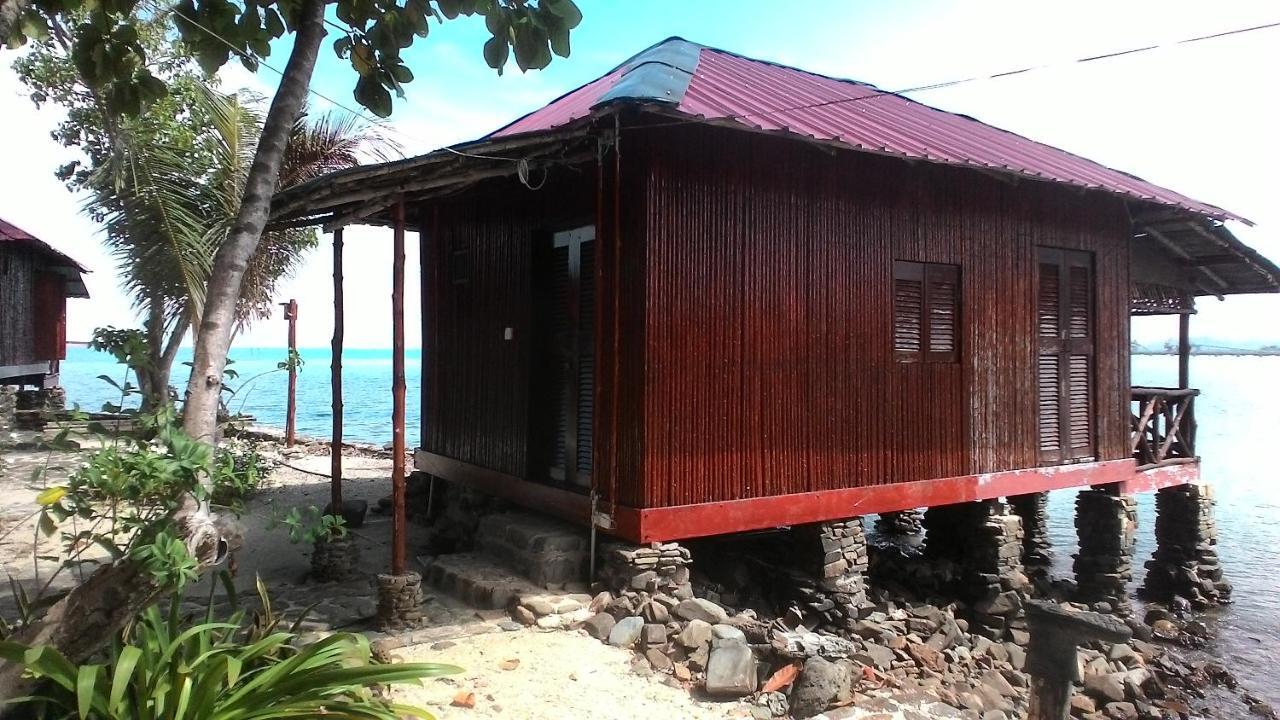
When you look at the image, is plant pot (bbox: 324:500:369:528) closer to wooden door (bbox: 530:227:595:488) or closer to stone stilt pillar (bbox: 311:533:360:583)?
stone stilt pillar (bbox: 311:533:360:583)

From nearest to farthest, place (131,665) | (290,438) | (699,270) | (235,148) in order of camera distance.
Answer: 1. (131,665)
2. (699,270)
3. (235,148)
4. (290,438)

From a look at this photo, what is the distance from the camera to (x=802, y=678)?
5371 mm

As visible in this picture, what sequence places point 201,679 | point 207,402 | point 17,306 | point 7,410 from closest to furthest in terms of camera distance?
point 201,679 < point 207,402 < point 7,410 < point 17,306

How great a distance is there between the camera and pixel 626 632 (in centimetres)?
607

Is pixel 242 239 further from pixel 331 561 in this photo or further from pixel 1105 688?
pixel 1105 688

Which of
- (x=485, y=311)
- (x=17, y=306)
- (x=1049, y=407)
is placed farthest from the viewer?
(x=17, y=306)

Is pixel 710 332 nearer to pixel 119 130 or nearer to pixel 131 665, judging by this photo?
pixel 131 665

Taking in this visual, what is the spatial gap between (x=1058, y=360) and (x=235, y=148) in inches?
440

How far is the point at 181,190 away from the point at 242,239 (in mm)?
7045

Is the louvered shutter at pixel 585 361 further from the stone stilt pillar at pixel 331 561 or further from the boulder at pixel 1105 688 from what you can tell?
the boulder at pixel 1105 688

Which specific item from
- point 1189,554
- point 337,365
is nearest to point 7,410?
point 337,365

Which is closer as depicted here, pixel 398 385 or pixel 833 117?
pixel 398 385

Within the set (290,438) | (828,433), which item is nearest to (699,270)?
(828,433)

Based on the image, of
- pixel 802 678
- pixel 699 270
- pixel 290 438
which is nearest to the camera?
pixel 802 678
